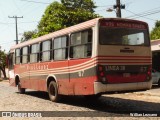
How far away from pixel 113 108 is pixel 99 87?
1.67m

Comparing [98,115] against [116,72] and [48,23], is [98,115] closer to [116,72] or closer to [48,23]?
[116,72]

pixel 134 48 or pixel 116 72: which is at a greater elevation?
pixel 134 48

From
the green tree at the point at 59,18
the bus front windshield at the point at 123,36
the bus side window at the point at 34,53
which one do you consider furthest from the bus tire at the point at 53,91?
the green tree at the point at 59,18

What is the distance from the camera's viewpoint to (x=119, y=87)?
428 inches

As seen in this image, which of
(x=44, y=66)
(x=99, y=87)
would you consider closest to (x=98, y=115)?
(x=99, y=87)

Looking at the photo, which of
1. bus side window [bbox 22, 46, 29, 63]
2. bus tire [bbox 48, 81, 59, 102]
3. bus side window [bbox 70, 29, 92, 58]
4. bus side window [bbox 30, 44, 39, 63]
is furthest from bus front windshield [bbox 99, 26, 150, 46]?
bus side window [bbox 22, 46, 29, 63]

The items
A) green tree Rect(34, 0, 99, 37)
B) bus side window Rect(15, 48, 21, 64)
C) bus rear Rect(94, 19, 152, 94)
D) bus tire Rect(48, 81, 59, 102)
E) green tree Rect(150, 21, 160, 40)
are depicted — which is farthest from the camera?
green tree Rect(150, 21, 160, 40)

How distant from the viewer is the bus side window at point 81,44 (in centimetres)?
1116

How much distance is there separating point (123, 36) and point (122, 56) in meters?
0.78

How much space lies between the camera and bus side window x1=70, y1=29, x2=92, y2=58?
11.2 meters

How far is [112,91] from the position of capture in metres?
10.8

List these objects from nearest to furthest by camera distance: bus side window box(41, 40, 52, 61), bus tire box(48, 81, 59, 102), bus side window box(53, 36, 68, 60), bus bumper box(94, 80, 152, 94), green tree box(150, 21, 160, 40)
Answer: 1. bus bumper box(94, 80, 152, 94)
2. bus side window box(53, 36, 68, 60)
3. bus tire box(48, 81, 59, 102)
4. bus side window box(41, 40, 52, 61)
5. green tree box(150, 21, 160, 40)

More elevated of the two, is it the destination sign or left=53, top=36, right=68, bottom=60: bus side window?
the destination sign

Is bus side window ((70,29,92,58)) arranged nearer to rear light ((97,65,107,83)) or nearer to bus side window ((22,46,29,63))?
rear light ((97,65,107,83))
